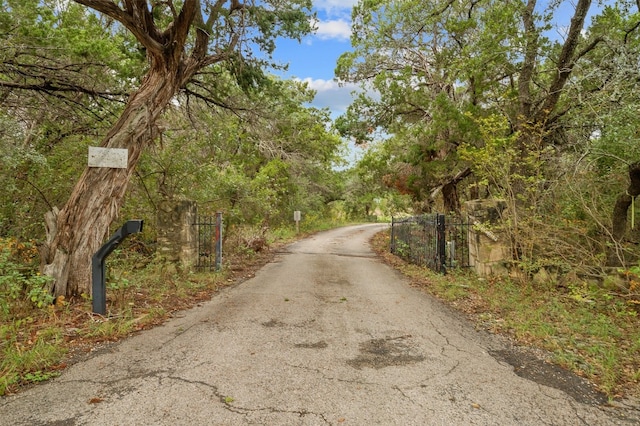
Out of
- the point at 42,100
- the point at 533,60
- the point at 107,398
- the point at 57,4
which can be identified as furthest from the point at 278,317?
the point at 533,60

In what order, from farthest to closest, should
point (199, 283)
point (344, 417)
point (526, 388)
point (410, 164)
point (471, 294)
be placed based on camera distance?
point (410, 164)
point (199, 283)
point (471, 294)
point (526, 388)
point (344, 417)

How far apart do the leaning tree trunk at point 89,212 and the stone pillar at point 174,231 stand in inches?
81.2

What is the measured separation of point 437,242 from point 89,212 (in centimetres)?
724

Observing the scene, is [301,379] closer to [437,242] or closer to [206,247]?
[206,247]

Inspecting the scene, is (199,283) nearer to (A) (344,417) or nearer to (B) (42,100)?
(B) (42,100)

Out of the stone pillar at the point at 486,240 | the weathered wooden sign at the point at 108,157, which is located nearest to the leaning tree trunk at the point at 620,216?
the stone pillar at the point at 486,240

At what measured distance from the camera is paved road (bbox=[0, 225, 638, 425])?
2.68m

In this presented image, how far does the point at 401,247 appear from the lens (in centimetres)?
1280

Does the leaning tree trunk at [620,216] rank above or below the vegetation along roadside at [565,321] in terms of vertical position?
above

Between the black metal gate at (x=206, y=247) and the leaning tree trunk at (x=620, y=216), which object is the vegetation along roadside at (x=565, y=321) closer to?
→ the leaning tree trunk at (x=620, y=216)

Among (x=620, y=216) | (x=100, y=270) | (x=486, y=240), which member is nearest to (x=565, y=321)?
(x=620, y=216)

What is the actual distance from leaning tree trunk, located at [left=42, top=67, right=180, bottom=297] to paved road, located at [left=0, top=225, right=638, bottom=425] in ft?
5.39

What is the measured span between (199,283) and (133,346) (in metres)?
3.38

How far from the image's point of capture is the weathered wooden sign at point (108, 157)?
542 cm
